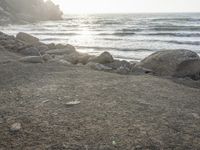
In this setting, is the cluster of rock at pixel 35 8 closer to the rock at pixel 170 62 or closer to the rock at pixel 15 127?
the rock at pixel 170 62

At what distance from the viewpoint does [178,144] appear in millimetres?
5590

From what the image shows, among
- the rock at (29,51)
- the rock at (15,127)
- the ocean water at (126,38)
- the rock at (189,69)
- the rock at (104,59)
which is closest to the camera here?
the rock at (15,127)

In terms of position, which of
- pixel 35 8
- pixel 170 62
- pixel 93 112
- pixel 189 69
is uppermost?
pixel 93 112

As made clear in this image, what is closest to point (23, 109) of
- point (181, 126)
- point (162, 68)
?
point (181, 126)

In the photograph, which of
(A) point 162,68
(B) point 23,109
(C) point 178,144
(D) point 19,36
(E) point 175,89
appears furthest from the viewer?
(D) point 19,36

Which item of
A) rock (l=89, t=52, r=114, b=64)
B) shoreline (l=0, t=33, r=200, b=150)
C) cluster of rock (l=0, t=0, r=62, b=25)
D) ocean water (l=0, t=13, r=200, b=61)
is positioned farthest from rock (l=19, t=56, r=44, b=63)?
cluster of rock (l=0, t=0, r=62, b=25)

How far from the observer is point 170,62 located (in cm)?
1304

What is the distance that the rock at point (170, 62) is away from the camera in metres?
12.8

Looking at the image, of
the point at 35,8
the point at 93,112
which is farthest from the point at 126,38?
the point at 35,8

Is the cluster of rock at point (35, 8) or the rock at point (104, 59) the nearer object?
the rock at point (104, 59)

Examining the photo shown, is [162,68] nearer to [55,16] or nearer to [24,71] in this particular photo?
[24,71]

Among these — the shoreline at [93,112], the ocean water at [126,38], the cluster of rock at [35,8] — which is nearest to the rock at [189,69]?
the shoreline at [93,112]

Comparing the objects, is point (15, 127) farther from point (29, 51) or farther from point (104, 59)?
point (29, 51)

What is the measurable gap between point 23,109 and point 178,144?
3326mm
